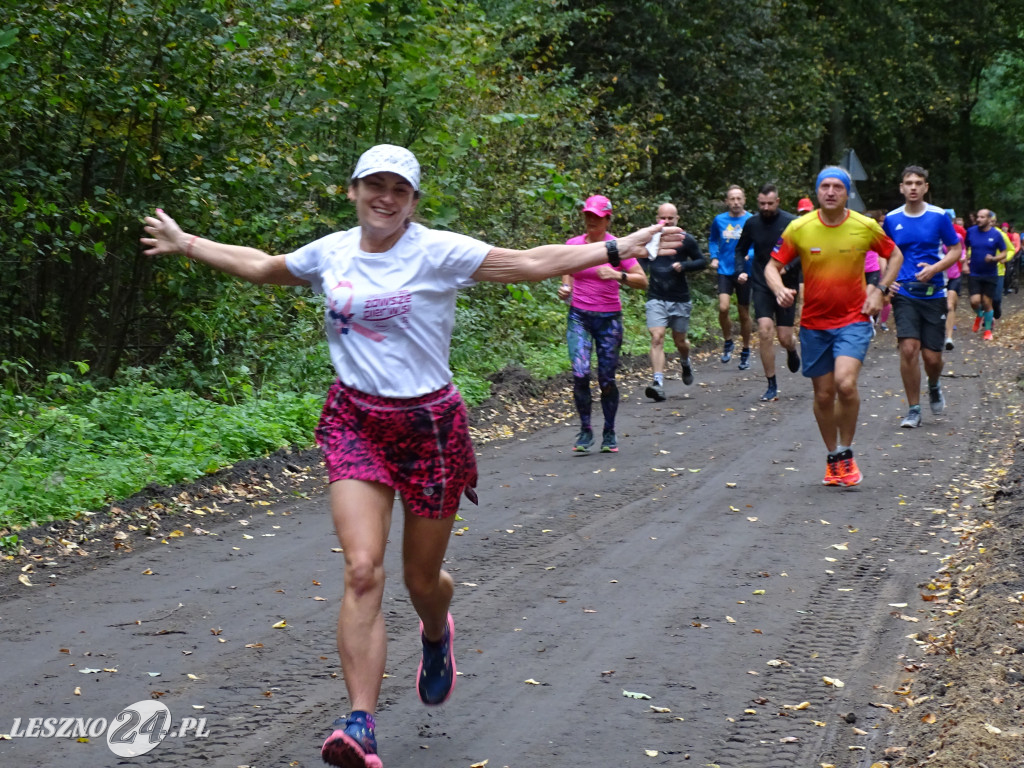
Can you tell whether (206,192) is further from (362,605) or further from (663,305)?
(362,605)

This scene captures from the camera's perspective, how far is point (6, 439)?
927 cm

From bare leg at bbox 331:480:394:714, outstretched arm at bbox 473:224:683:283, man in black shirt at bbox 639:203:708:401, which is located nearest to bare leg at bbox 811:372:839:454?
man in black shirt at bbox 639:203:708:401

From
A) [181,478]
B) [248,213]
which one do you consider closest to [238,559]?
[181,478]

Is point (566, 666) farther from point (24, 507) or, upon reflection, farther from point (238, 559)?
point (24, 507)

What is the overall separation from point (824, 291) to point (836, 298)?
0.34ft

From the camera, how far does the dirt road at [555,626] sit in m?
4.56

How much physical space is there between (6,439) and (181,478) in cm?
134

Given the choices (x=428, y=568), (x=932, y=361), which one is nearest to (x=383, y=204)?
Answer: (x=428, y=568)

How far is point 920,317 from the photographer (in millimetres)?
11805

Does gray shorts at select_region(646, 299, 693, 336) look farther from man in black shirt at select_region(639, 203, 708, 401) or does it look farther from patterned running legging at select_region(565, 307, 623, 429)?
patterned running legging at select_region(565, 307, 623, 429)

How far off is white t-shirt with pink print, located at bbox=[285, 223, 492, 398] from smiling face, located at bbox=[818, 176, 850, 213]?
16.9ft

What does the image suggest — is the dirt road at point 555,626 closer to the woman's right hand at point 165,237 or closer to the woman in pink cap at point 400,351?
the woman in pink cap at point 400,351

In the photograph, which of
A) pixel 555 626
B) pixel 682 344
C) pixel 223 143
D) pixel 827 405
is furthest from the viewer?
pixel 682 344

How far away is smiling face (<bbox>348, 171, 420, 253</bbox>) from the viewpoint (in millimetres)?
4324
